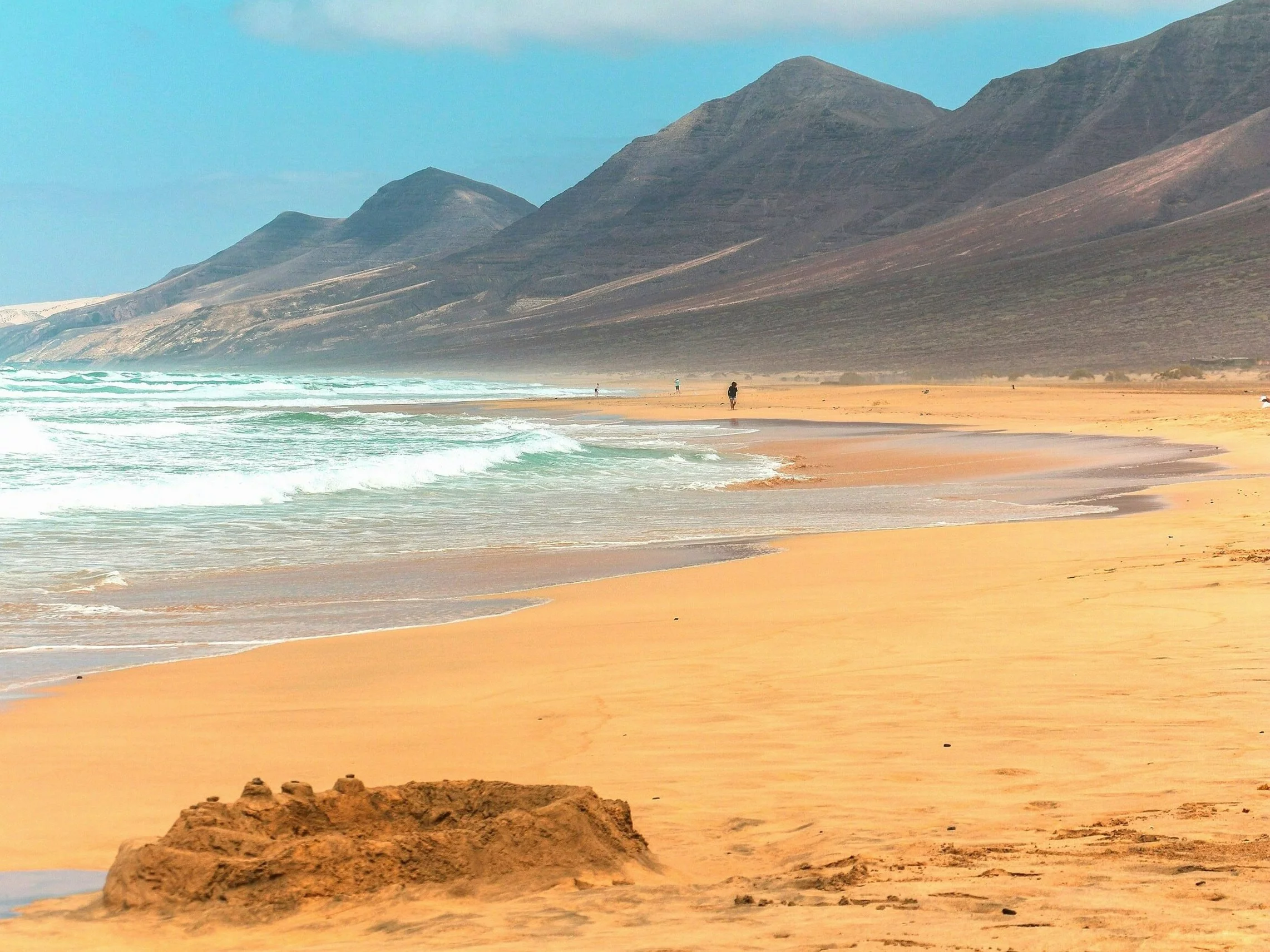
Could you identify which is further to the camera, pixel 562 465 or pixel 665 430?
pixel 665 430

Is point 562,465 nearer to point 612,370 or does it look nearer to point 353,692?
point 353,692

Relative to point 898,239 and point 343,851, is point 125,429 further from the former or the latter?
point 898,239

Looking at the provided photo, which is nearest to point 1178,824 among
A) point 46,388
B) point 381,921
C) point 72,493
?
point 381,921

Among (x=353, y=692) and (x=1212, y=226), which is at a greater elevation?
(x=1212, y=226)

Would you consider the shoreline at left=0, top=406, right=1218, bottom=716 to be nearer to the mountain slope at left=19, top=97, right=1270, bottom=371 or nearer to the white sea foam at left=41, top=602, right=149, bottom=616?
the white sea foam at left=41, top=602, right=149, bottom=616

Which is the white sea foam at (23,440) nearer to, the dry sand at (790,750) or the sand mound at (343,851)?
the dry sand at (790,750)

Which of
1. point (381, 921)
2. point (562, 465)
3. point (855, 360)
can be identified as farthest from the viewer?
point (855, 360)

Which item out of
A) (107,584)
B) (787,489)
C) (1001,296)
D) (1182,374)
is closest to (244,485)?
(107,584)
